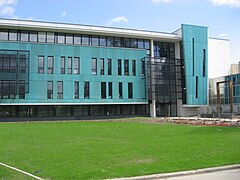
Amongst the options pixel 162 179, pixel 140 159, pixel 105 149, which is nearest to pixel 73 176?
pixel 162 179

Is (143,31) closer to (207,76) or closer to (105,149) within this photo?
(207,76)

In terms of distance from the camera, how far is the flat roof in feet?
159

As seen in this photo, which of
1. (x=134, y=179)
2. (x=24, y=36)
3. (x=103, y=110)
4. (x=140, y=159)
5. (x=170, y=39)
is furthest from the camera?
(x=170, y=39)

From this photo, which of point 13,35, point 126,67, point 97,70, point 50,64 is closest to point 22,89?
point 50,64

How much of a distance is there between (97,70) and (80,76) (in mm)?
3186

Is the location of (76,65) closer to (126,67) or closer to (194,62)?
(126,67)

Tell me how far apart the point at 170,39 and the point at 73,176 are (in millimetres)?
51729

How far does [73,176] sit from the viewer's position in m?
8.66

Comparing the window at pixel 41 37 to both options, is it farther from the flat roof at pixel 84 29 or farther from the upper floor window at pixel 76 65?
the upper floor window at pixel 76 65

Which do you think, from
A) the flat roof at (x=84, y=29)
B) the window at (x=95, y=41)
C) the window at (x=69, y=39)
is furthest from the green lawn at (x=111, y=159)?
the window at (x=95, y=41)

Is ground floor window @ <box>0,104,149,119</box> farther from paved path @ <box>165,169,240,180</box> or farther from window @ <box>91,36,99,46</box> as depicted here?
paved path @ <box>165,169,240,180</box>

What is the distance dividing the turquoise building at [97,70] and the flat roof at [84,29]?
15 cm

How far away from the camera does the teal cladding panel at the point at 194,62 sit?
2210 inches

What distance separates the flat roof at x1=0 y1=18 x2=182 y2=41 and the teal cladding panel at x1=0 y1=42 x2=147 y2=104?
9.82ft
